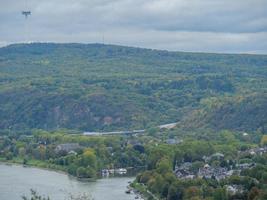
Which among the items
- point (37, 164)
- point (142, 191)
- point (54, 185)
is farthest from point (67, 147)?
point (142, 191)

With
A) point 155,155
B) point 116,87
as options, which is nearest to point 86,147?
point 155,155

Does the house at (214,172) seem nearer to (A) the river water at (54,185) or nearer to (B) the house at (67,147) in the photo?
(A) the river water at (54,185)

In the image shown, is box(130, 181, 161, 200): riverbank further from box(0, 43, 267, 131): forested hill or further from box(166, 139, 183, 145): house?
box(0, 43, 267, 131): forested hill

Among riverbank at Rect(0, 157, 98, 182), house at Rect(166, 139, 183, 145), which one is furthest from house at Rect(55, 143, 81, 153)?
house at Rect(166, 139, 183, 145)

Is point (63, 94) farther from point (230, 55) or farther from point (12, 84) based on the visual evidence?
point (230, 55)

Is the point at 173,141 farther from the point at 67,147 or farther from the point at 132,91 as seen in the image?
the point at 132,91
